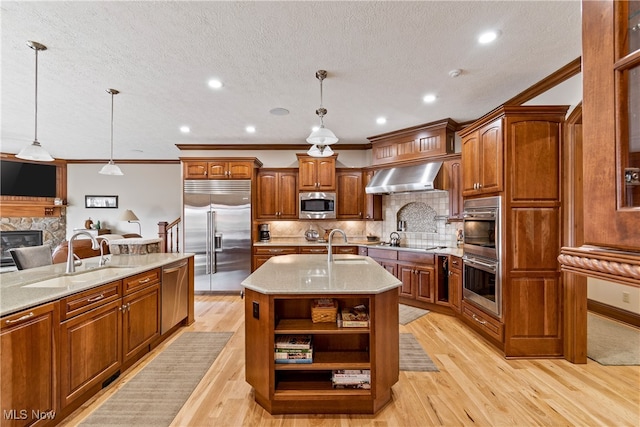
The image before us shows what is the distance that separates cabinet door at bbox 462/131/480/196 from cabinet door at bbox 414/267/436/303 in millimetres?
1270

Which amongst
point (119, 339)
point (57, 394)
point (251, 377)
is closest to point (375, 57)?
point (251, 377)

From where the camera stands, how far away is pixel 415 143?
4617 millimetres

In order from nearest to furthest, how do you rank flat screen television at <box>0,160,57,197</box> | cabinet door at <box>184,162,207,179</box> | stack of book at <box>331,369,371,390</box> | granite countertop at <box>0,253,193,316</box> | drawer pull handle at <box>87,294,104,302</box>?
1. granite countertop at <box>0,253,193,316</box>
2. stack of book at <box>331,369,371,390</box>
3. drawer pull handle at <box>87,294,104,302</box>
4. cabinet door at <box>184,162,207,179</box>
5. flat screen television at <box>0,160,57,197</box>

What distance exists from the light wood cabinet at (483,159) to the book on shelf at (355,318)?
6.24 feet

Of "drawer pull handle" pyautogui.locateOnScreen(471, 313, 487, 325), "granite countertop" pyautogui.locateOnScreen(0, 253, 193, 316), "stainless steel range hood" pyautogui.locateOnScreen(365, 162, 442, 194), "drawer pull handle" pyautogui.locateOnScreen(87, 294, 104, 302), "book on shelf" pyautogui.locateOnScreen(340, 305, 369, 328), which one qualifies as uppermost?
"stainless steel range hood" pyautogui.locateOnScreen(365, 162, 442, 194)

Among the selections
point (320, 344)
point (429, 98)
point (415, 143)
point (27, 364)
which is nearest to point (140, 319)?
point (27, 364)

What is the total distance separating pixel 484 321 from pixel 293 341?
7.33ft

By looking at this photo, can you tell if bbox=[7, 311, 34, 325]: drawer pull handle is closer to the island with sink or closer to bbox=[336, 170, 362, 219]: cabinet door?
the island with sink

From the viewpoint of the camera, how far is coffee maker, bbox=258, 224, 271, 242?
544cm

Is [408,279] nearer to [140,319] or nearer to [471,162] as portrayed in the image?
[471,162]

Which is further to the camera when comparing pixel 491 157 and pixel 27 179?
pixel 27 179

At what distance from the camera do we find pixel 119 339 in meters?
2.44

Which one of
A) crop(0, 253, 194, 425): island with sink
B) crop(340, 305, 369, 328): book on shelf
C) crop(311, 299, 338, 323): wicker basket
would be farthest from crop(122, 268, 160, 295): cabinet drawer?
crop(340, 305, 369, 328): book on shelf

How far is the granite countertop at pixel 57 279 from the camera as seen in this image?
1782 millimetres
